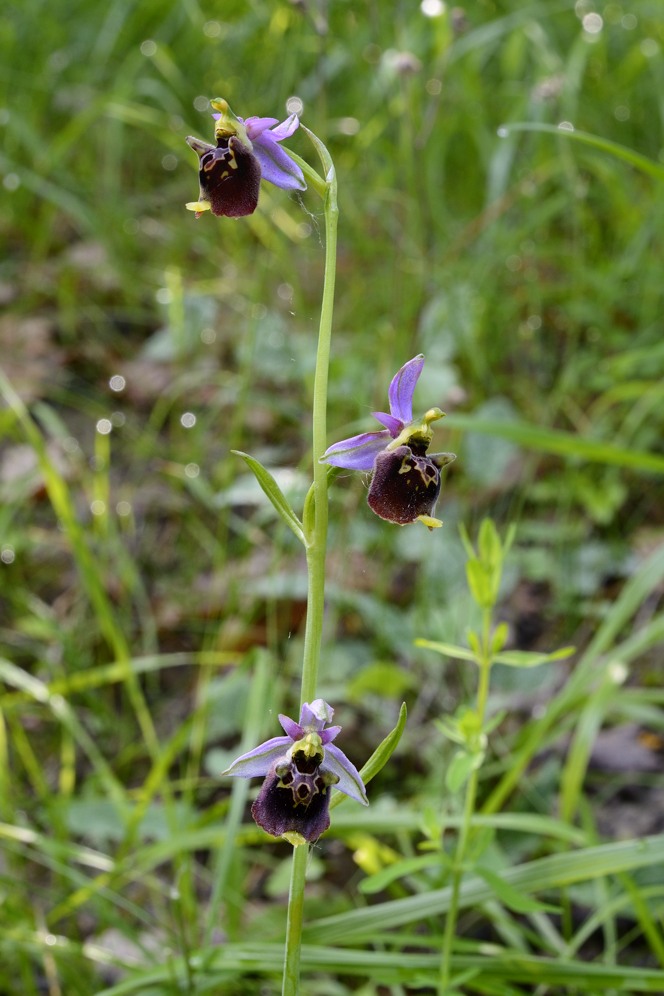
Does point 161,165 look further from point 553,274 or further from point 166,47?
point 553,274

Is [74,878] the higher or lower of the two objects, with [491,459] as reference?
lower

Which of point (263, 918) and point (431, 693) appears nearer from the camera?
point (263, 918)

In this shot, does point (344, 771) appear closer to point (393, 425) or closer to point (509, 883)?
point (393, 425)

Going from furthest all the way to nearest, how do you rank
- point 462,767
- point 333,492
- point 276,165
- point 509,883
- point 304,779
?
point 333,492 → point 509,883 → point 462,767 → point 276,165 → point 304,779

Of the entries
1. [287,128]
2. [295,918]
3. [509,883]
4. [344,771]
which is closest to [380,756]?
[344,771]

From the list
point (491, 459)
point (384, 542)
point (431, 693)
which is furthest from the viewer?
point (491, 459)

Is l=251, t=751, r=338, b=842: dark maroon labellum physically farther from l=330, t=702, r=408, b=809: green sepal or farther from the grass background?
the grass background

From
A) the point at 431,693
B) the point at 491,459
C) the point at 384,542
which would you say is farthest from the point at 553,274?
the point at 431,693
